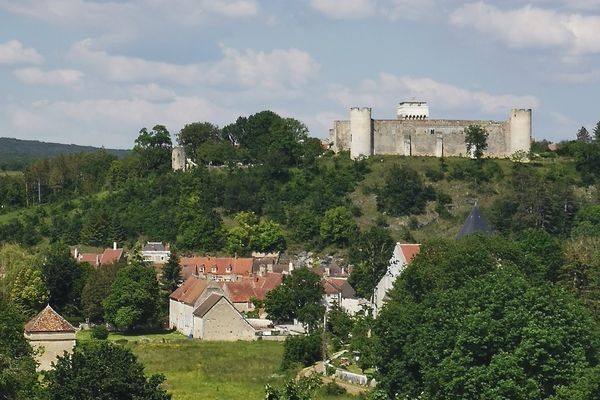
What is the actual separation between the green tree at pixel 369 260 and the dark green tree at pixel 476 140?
27.2 m

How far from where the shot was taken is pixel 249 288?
86.2 metres

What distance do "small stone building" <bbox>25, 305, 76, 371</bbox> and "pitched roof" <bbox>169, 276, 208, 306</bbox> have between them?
21074mm

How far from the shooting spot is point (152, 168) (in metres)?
128

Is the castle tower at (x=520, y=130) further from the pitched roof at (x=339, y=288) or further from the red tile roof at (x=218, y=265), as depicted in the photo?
the pitched roof at (x=339, y=288)

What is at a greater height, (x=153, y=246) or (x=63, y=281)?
(x=153, y=246)

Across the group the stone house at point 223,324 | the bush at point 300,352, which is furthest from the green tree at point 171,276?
the bush at point 300,352

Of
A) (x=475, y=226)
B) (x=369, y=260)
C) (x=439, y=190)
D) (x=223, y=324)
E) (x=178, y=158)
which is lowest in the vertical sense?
(x=223, y=324)

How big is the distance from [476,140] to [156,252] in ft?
114

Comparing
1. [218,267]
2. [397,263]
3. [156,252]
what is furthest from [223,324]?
[156,252]

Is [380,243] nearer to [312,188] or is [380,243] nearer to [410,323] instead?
[312,188]

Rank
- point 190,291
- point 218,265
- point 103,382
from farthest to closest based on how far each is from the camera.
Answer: point 218,265, point 190,291, point 103,382

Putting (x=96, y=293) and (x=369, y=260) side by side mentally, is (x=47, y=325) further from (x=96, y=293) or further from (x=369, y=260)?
(x=369, y=260)

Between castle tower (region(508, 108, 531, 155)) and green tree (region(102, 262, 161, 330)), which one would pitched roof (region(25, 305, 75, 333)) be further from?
castle tower (region(508, 108, 531, 155))

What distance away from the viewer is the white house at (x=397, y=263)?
70250mm
